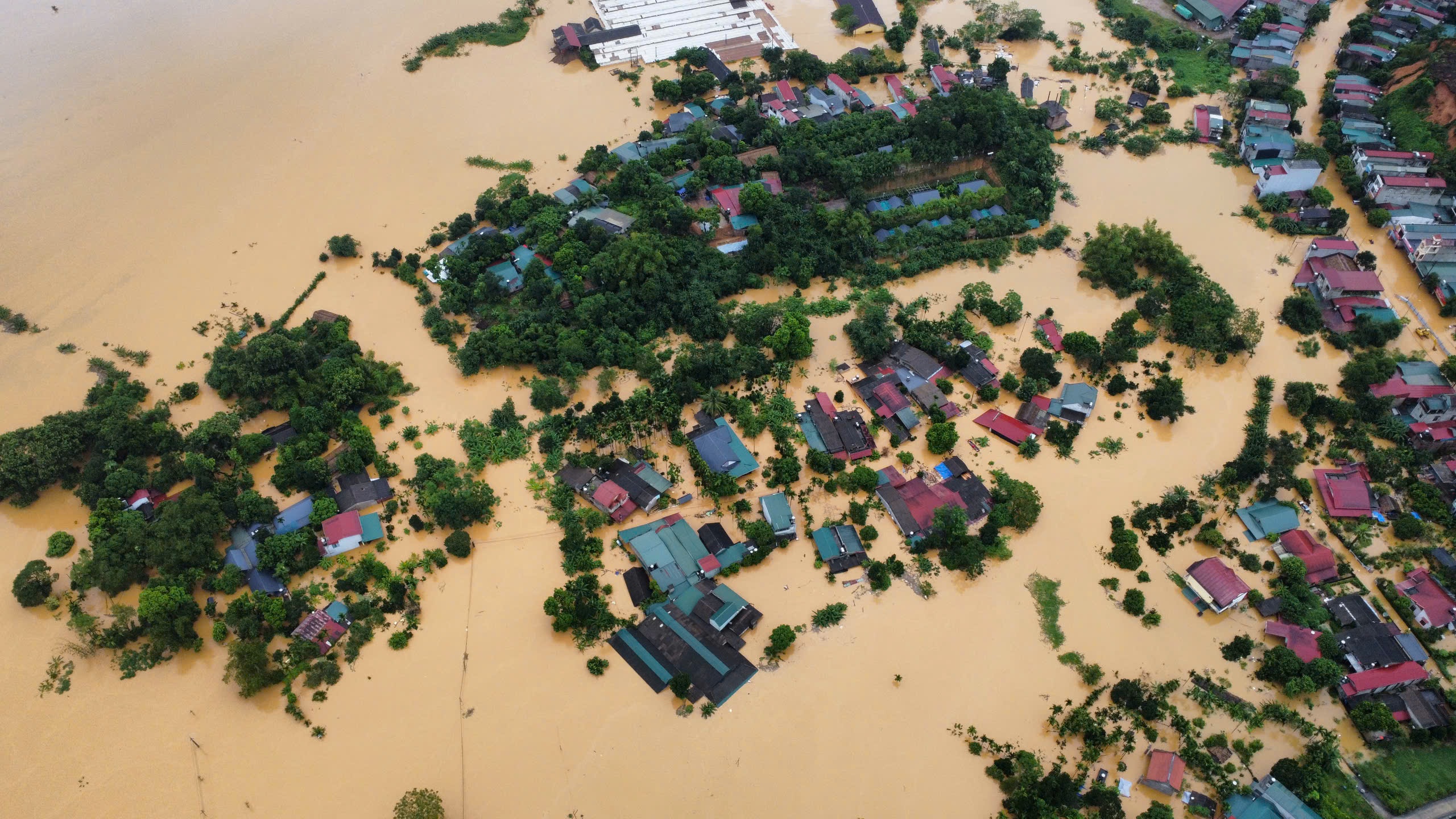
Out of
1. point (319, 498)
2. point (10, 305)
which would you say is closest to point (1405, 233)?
point (319, 498)

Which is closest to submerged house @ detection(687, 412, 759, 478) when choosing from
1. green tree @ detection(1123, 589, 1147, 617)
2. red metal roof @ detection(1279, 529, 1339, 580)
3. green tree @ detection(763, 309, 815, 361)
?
green tree @ detection(763, 309, 815, 361)

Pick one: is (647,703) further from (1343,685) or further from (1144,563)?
(1343,685)

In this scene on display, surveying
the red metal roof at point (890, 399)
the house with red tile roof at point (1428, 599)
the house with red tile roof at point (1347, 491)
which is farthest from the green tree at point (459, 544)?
the house with red tile roof at point (1428, 599)

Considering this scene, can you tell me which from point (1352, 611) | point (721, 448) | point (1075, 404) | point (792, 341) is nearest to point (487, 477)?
point (721, 448)

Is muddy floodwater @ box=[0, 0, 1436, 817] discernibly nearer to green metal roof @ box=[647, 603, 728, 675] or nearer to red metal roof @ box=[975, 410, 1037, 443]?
red metal roof @ box=[975, 410, 1037, 443]

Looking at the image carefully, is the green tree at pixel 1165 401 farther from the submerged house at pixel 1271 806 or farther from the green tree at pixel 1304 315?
the submerged house at pixel 1271 806

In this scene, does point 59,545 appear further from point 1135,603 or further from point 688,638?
point 1135,603

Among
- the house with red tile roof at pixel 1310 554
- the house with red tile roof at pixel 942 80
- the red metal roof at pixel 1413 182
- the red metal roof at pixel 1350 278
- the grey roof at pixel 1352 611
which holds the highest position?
the house with red tile roof at pixel 942 80
